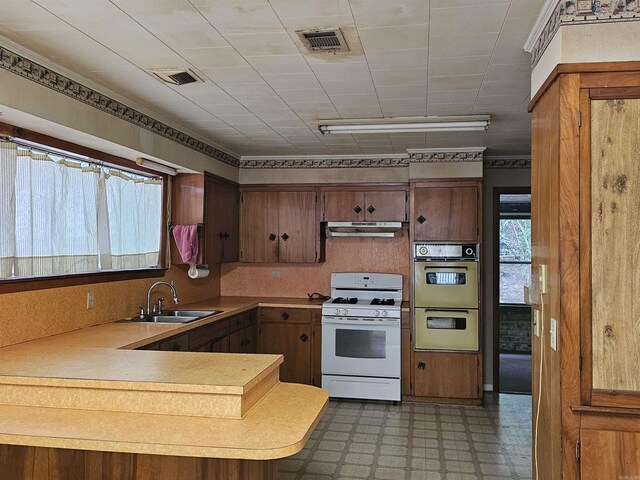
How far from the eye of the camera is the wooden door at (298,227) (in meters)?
5.61

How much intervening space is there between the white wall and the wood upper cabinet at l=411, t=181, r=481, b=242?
665mm

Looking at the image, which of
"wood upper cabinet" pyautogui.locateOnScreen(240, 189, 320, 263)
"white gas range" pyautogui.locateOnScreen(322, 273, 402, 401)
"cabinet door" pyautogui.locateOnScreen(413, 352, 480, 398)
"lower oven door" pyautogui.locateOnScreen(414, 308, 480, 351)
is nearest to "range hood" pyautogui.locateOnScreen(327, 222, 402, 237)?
"wood upper cabinet" pyautogui.locateOnScreen(240, 189, 320, 263)

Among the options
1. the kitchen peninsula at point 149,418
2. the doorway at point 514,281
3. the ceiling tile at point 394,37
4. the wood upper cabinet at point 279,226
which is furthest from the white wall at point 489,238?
the kitchen peninsula at point 149,418

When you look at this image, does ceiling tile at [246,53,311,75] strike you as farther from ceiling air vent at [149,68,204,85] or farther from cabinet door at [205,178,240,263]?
cabinet door at [205,178,240,263]

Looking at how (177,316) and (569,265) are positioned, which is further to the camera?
(177,316)

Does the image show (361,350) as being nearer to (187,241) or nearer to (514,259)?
(187,241)

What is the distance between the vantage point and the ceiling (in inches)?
88.0

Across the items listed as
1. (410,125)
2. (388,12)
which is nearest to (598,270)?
(388,12)

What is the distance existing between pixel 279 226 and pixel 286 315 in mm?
970

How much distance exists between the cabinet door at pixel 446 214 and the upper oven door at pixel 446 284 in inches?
→ 10.6

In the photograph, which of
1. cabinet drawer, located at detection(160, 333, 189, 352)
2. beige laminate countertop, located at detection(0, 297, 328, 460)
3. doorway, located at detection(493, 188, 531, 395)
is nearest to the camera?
beige laminate countertop, located at detection(0, 297, 328, 460)

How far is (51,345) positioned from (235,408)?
1458 mm

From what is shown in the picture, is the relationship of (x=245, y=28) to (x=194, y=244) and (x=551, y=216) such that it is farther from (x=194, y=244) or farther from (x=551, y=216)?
(x=194, y=244)

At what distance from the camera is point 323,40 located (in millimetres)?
2539
